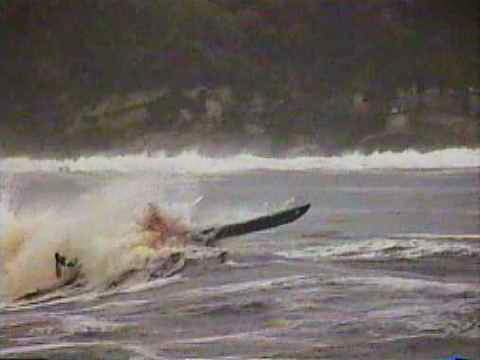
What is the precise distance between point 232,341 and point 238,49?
3.00 ft

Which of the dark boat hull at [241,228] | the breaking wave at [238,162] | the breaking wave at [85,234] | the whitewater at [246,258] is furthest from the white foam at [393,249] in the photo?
the breaking wave at [85,234]

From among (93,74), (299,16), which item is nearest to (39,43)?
(93,74)

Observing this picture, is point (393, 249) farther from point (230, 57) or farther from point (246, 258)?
point (230, 57)

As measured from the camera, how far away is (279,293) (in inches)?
101

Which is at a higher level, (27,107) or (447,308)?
(27,107)

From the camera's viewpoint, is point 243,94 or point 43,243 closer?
point 43,243

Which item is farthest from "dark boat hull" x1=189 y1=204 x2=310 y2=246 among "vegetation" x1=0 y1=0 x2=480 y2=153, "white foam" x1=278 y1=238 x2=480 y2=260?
"vegetation" x1=0 y1=0 x2=480 y2=153

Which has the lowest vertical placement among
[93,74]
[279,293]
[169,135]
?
[279,293]

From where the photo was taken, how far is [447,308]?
2578 millimetres

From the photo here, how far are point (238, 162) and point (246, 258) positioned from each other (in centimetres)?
30

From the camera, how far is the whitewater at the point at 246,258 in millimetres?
2475

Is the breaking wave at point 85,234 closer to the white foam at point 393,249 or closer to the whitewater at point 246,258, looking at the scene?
the whitewater at point 246,258

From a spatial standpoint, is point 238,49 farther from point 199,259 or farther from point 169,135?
point 199,259

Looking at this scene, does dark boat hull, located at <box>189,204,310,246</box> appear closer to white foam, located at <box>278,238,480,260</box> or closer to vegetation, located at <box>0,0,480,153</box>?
white foam, located at <box>278,238,480,260</box>
